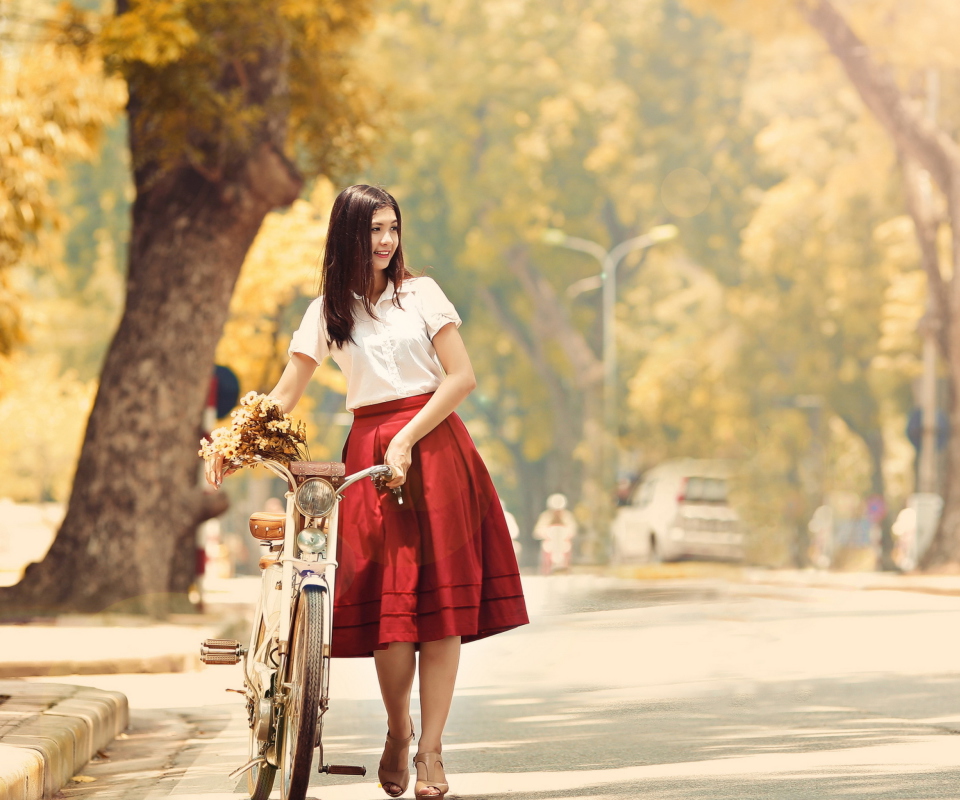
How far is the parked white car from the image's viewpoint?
32031 millimetres

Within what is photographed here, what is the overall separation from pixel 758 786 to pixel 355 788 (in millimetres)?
1438

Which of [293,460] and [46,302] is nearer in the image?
[293,460]

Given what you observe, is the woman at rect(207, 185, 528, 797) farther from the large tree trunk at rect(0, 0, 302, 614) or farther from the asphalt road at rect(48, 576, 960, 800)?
the large tree trunk at rect(0, 0, 302, 614)

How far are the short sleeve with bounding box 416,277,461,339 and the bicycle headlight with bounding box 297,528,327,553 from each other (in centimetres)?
82

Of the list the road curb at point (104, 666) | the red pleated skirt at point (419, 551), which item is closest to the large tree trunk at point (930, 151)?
the road curb at point (104, 666)

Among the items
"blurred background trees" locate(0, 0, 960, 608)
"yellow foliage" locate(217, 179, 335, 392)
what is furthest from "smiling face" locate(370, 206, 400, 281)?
"blurred background trees" locate(0, 0, 960, 608)

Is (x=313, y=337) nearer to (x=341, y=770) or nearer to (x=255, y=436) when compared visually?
(x=255, y=436)

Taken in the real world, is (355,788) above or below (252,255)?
below

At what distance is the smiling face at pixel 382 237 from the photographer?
20.0 ft

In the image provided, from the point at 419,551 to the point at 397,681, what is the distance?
1.41 ft

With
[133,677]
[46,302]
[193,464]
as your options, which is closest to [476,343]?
[46,302]

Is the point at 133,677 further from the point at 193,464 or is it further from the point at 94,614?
the point at 193,464

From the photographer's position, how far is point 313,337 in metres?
6.17

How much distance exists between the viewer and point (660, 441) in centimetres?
4581
